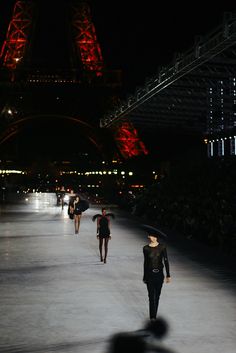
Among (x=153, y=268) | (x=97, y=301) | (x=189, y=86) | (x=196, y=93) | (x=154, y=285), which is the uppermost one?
(x=189, y=86)

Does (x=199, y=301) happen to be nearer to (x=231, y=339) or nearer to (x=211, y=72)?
(x=231, y=339)

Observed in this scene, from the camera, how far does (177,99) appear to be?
32.2 meters

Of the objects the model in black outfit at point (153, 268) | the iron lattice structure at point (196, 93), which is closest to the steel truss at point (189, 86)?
the iron lattice structure at point (196, 93)

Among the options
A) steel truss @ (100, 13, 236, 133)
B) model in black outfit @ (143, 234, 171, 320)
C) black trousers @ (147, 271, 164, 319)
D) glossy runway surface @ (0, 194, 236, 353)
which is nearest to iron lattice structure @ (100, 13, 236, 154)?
steel truss @ (100, 13, 236, 133)

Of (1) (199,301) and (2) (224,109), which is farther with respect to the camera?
(2) (224,109)

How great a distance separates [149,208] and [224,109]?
6.50m

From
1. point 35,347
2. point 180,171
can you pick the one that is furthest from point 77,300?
point 180,171

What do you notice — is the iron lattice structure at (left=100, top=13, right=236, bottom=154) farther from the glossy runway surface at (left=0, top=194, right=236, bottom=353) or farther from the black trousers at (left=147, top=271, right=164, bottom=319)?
the black trousers at (left=147, top=271, right=164, bottom=319)

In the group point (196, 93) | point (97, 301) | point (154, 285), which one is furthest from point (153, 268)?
point (196, 93)

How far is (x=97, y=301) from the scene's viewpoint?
10.8 meters

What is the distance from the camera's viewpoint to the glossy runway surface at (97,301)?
8.09 meters

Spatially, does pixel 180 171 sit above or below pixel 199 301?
above

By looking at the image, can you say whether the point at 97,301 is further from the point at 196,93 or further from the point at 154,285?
the point at 196,93

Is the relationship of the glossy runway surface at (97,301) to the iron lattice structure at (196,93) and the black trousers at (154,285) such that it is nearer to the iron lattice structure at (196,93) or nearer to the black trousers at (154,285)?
the black trousers at (154,285)
